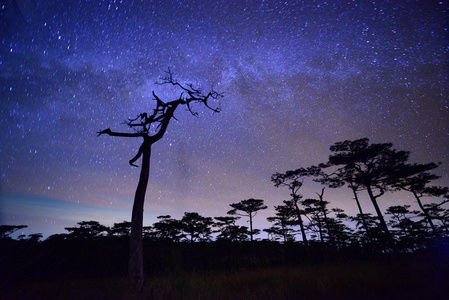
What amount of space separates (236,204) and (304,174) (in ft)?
53.6

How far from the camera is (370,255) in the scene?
58.3 ft

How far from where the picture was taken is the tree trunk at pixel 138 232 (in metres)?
5.20

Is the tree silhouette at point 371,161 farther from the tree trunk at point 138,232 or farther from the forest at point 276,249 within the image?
the tree trunk at point 138,232

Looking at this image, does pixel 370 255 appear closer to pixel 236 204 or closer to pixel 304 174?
pixel 304 174

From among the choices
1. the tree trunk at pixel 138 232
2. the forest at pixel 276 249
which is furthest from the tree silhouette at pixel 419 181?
the tree trunk at pixel 138 232

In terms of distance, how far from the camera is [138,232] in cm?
574

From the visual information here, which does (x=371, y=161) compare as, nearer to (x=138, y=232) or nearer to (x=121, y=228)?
(x=138, y=232)

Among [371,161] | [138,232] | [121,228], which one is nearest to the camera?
[138,232]

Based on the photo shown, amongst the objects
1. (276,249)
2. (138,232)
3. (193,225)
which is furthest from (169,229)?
(138,232)

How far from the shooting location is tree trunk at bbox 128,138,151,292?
5.20m

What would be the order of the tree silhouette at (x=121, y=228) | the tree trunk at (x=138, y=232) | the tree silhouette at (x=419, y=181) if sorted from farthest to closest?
the tree silhouette at (x=121, y=228)
the tree silhouette at (x=419, y=181)
the tree trunk at (x=138, y=232)

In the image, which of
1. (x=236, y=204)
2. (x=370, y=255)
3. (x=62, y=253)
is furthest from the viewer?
(x=236, y=204)

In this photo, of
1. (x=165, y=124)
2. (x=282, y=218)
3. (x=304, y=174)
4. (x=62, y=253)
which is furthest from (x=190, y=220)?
(x=165, y=124)

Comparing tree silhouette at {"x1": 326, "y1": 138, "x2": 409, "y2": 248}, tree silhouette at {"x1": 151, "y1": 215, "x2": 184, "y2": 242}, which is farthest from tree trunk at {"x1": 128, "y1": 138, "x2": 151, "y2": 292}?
tree silhouette at {"x1": 151, "y1": 215, "x2": 184, "y2": 242}
